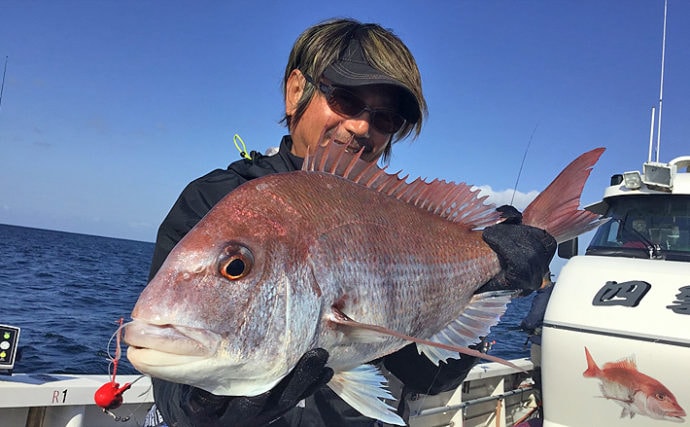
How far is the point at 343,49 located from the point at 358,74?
0.89ft

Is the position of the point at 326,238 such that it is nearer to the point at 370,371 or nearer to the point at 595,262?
the point at 370,371

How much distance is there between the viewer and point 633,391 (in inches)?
140

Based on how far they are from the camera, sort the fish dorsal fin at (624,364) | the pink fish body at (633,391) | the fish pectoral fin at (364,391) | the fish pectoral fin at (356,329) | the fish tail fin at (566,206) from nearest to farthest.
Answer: the fish pectoral fin at (356,329)
the fish pectoral fin at (364,391)
the fish tail fin at (566,206)
the pink fish body at (633,391)
the fish dorsal fin at (624,364)

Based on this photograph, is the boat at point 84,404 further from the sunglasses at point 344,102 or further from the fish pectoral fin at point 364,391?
the sunglasses at point 344,102

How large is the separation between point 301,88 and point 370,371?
155 cm

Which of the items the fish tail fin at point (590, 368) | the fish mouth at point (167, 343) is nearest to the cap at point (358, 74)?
the fish mouth at point (167, 343)

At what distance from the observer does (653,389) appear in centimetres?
348

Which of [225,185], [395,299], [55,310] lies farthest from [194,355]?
[55,310]

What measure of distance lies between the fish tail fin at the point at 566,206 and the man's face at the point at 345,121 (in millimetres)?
862

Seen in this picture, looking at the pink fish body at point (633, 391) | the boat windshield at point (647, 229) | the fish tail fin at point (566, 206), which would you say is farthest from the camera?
the boat windshield at point (647, 229)

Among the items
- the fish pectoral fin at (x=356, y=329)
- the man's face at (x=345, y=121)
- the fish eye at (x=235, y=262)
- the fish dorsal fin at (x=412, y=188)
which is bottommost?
the fish pectoral fin at (x=356, y=329)

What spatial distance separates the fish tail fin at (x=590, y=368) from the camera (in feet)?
12.3

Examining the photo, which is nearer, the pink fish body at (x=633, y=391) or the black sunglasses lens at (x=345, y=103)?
the black sunglasses lens at (x=345, y=103)

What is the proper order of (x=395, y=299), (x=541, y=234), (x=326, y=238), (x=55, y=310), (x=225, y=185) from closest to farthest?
(x=326, y=238)
(x=395, y=299)
(x=225, y=185)
(x=541, y=234)
(x=55, y=310)
